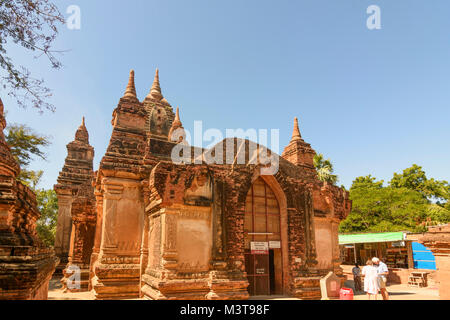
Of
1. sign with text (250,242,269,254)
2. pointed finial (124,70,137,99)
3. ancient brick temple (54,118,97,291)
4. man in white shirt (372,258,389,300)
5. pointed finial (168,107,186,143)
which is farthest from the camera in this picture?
pointed finial (168,107,186,143)

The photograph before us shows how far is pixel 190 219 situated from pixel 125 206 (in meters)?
3.23

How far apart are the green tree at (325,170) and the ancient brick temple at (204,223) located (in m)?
15.6

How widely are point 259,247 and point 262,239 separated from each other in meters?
0.39

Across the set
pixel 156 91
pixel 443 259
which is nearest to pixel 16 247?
pixel 443 259

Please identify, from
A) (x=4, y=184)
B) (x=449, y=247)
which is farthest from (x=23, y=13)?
(x=449, y=247)

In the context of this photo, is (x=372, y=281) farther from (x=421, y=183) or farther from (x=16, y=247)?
(x=421, y=183)

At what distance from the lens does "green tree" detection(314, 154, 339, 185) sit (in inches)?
1156

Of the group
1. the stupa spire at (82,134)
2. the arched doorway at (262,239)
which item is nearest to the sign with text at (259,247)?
the arched doorway at (262,239)

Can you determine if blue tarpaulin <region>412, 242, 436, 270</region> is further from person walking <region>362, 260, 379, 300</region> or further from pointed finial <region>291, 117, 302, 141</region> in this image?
person walking <region>362, 260, 379, 300</region>

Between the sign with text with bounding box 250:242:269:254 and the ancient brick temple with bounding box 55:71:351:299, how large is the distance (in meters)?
0.04

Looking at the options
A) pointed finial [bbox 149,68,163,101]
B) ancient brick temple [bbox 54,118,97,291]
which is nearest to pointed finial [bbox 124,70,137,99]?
ancient brick temple [bbox 54,118,97,291]

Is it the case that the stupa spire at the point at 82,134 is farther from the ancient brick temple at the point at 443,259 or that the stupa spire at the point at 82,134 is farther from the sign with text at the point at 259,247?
the ancient brick temple at the point at 443,259

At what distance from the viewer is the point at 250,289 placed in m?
11.5

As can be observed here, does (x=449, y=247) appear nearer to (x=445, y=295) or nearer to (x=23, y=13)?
(x=445, y=295)
